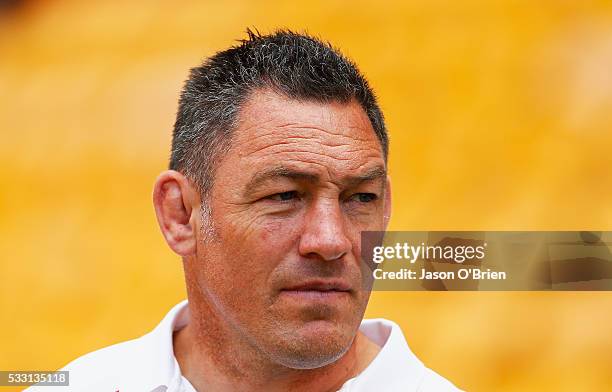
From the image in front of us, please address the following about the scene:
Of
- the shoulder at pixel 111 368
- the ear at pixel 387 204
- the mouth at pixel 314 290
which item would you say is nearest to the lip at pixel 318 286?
the mouth at pixel 314 290

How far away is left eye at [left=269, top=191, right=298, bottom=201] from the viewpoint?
63.1 inches

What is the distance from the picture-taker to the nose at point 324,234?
5.06 ft

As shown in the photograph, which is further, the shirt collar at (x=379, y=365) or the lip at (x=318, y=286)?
the shirt collar at (x=379, y=365)

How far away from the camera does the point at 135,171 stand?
2.35m

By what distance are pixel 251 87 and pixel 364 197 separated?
0.31 meters

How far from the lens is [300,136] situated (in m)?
1.63

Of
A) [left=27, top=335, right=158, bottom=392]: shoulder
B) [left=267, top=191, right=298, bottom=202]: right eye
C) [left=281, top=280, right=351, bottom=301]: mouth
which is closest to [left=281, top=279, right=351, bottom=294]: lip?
[left=281, top=280, right=351, bottom=301]: mouth

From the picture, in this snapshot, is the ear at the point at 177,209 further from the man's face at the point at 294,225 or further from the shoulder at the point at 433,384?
the shoulder at the point at 433,384

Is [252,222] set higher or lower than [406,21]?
lower

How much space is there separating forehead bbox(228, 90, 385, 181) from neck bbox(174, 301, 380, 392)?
1.25 ft

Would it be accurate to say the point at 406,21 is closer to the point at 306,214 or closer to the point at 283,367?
the point at 306,214

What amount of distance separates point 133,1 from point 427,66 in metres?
0.86

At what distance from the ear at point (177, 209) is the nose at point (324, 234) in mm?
286

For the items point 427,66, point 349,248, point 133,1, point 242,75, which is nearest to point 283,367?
point 349,248
